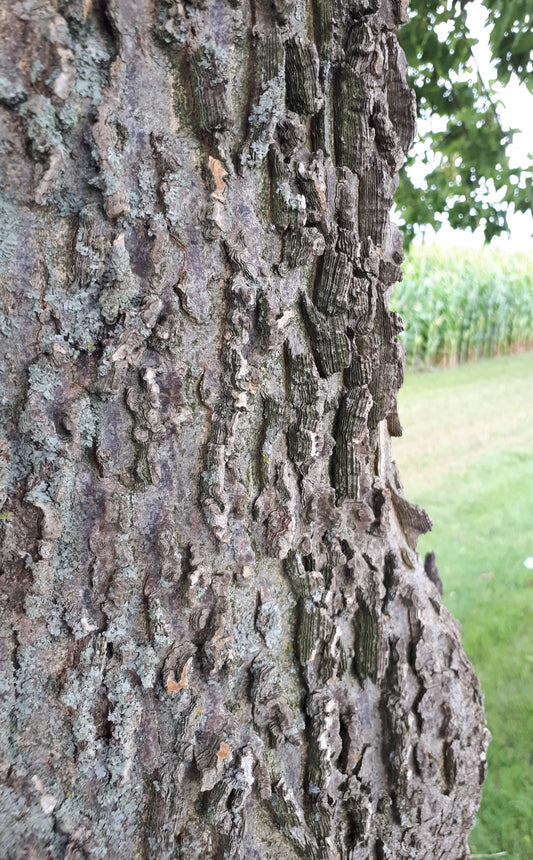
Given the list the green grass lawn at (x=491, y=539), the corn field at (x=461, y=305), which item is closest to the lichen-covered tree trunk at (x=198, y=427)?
the green grass lawn at (x=491, y=539)

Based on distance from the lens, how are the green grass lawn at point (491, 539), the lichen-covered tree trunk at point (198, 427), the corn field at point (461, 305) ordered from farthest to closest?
the corn field at point (461, 305) < the green grass lawn at point (491, 539) < the lichen-covered tree trunk at point (198, 427)

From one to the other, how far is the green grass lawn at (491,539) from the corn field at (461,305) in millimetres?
1647

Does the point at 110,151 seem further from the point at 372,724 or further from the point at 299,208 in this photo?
the point at 372,724

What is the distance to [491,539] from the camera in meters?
4.02

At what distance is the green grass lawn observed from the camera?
2.12 meters

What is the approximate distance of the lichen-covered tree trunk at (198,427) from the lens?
0.92m

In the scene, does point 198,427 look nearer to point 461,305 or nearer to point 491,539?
point 491,539

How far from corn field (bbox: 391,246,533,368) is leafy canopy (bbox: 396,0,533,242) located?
6.63 metres

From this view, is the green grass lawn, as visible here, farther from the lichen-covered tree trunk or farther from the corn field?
the corn field

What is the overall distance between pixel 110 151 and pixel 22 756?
0.90 meters

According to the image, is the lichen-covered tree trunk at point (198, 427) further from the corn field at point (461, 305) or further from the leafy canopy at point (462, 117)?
the corn field at point (461, 305)

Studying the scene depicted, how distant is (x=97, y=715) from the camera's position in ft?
3.28

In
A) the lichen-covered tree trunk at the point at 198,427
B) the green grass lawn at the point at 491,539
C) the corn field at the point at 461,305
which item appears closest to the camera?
the lichen-covered tree trunk at the point at 198,427

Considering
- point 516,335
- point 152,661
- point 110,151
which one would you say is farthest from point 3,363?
point 516,335
